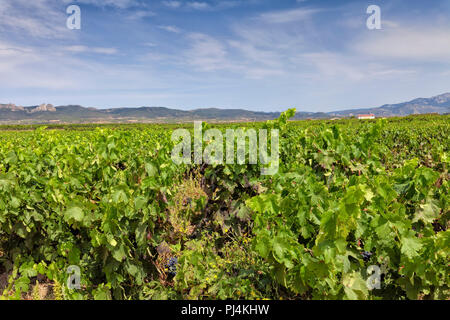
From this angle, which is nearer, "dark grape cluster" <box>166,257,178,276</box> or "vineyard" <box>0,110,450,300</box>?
"vineyard" <box>0,110,450,300</box>

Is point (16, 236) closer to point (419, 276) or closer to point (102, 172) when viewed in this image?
point (102, 172)

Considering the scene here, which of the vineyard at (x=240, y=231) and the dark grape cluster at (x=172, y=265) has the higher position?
the vineyard at (x=240, y=231)

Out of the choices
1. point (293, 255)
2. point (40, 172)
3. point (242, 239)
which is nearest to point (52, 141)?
point (40, 172)

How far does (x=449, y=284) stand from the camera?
217 centimetres

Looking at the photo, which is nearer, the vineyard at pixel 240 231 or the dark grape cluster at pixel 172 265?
the vineyard at pixel 240 231

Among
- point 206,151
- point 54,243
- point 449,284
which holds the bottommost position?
point 54,243

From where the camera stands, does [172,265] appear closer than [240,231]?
Yes

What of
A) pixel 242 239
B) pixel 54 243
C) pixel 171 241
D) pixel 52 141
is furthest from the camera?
pixel 52 141

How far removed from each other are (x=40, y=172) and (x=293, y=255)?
4340 millimetres

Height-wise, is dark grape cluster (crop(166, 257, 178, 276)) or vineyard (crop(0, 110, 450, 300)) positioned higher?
vineyard (crop(0, 110, 450, 300))

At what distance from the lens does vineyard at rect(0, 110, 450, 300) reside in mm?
2092

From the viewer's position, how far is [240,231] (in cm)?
389

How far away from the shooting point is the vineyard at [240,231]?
82.4 inches

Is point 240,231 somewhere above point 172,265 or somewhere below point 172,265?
above
